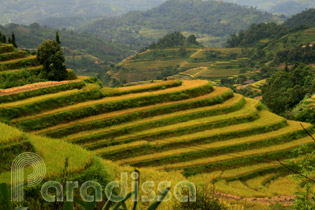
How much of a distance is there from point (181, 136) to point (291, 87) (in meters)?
41.1

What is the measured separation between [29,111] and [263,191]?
1605 centimetres

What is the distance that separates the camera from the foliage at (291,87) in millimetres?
43719

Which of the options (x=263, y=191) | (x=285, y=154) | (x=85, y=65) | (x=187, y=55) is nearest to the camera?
(x=263, y=191)

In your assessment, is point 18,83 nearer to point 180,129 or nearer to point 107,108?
point 107,108

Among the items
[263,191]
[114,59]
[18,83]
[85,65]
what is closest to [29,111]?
[18,83]

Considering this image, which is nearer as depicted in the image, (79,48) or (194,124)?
(194,124)

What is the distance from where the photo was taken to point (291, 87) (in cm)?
5278

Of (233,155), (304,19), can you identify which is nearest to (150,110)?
(233,155)

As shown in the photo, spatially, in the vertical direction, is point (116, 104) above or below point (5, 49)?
below

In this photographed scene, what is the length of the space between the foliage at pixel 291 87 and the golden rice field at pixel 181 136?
2286 centimetres

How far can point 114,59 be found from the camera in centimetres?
17688

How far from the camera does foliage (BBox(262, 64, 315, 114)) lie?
143ft

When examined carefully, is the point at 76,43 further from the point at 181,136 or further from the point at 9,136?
the point at 9,136

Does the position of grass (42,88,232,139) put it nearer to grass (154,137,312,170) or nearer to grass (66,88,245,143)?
grass (66,88,245,143)
